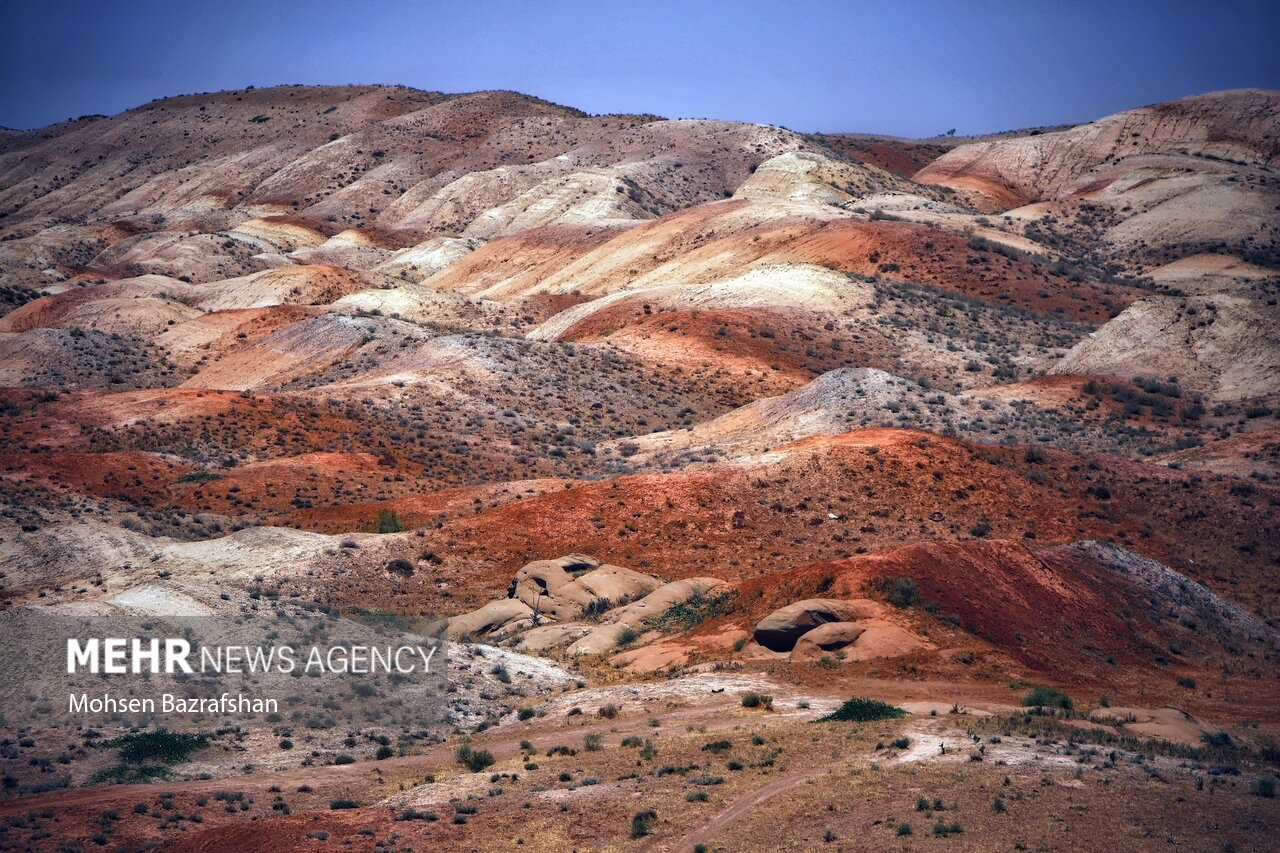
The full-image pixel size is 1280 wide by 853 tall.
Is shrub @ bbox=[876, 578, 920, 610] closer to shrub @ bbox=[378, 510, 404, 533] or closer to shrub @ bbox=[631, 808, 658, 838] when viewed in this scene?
shrub @ bbox=[631, 808, 658, 838]

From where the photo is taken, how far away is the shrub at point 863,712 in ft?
68.7

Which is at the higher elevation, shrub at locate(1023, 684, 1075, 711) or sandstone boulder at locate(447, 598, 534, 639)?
sandstone boulder at locate(447, 598, 534, 639)

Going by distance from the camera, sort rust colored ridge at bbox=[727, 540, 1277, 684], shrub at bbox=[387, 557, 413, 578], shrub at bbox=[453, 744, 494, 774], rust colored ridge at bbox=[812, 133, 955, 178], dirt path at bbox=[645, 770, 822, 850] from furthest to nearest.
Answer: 1. rust colored ridge at bbox=[812, 133, 955, 178]
2. shrub at bbox=[387, 557, 413, 578]
3. rust colored ridge at bbox=[727, 540, 1277, 684]
4. shrub at bbox=[453, 744, 494, 774]
5. dirt path at bbox=[645, 770, 822, 850]

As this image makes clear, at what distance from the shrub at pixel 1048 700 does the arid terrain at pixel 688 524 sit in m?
0.05

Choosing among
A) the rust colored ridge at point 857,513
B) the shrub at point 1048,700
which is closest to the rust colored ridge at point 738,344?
the rust colored ridge at point 857,513

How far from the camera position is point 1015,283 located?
230 feet

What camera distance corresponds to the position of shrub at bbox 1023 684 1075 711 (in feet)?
72.1

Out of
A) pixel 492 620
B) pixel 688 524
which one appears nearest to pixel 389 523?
pixel 492 620

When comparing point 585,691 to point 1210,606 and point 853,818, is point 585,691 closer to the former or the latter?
point 853,818

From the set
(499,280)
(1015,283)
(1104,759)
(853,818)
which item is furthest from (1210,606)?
(499,280)

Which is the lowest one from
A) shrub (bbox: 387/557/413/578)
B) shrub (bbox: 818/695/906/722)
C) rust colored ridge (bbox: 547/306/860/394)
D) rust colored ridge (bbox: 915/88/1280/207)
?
shrub (bbox: 818/695/906/722)

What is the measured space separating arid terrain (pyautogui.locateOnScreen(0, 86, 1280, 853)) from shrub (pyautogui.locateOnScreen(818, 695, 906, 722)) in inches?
3.7

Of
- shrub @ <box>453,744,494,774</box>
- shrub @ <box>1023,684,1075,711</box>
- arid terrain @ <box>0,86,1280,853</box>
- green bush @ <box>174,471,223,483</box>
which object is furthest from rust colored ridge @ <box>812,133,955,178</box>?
shrub @ <box>453,744,494,774</box>

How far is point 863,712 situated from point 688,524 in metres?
15.4
